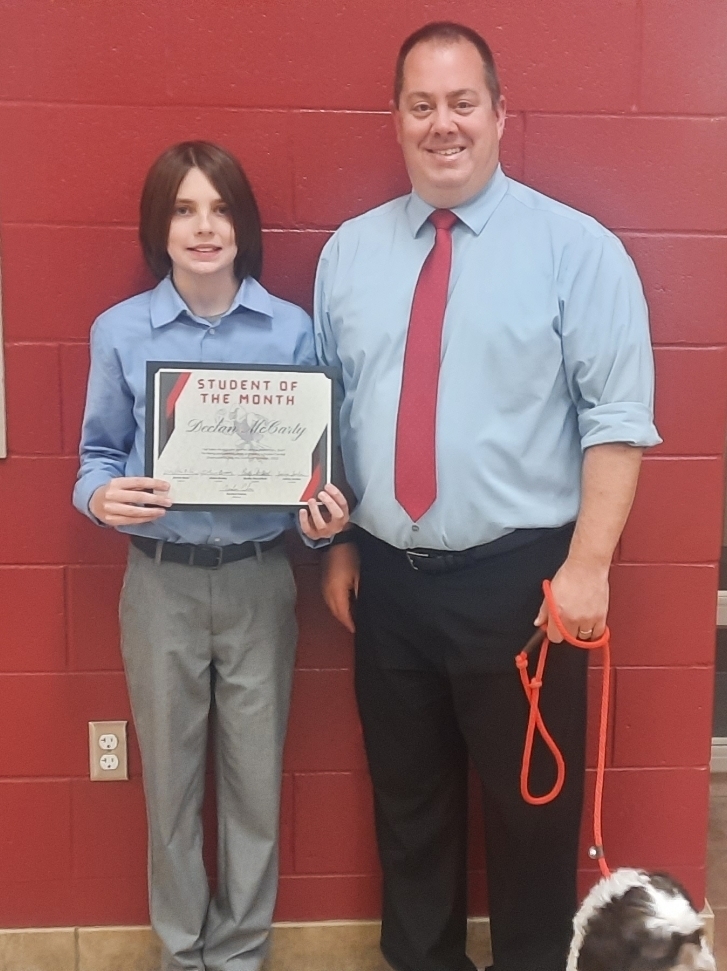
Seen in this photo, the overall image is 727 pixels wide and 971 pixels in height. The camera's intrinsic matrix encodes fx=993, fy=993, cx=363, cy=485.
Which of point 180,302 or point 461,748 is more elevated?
point 180,302

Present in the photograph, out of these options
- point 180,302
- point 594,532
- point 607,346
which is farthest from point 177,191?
point 594,532

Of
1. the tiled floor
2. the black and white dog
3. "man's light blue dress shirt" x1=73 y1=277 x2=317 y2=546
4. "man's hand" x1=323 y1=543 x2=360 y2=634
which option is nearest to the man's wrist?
"man's hand" x1=323 y1=543 x2=360 y2=634

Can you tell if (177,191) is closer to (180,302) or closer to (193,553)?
(180,302)

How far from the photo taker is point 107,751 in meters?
1.95

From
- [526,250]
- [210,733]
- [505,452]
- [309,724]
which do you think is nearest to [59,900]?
[210,733]

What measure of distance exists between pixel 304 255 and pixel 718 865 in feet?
5.59

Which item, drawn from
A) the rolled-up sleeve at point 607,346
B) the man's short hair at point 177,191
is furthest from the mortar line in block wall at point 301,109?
the rolled-up sleeve at point 607,346

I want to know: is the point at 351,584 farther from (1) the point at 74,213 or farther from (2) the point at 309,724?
(1) the point at 74,213

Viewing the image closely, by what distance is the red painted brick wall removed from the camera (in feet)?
5.71

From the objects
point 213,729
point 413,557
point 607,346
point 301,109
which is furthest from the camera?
point 213,729

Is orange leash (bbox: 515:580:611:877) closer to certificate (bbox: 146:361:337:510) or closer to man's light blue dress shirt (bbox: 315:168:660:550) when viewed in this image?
man's light blue dress shirt (bbox: 315:168:660:550)

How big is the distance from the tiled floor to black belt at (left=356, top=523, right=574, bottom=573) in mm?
1062

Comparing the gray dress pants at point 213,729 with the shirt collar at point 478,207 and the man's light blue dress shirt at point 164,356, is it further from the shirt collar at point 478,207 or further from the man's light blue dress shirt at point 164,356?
the shirt collar at point 478,207

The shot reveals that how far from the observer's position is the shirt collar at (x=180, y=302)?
165cm
